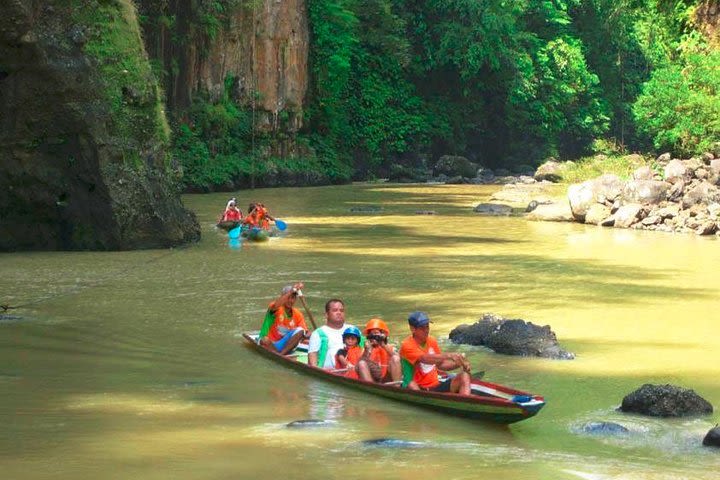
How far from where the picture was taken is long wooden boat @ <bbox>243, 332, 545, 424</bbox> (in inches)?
398

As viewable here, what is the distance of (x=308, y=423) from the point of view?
10.5 meters

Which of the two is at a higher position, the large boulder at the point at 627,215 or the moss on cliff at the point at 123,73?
the moss on cliff at the point at 123,73

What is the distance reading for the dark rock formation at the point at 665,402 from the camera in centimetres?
1087

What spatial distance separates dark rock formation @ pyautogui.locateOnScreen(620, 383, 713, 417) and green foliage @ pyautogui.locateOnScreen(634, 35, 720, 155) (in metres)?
27.8

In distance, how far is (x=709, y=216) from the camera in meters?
31.2

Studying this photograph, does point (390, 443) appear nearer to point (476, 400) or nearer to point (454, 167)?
point (476, 400)

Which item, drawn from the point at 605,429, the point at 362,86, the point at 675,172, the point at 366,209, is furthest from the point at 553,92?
the point at 605,429

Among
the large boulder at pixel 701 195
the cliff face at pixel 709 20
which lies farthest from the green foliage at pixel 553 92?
the large boulder at pixel 701 195

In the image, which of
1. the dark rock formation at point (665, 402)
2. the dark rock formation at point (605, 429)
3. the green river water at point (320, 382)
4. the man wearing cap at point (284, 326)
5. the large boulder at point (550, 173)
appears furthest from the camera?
the large boulder at point (550, 173)

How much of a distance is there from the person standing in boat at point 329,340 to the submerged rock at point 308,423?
2.01 metres

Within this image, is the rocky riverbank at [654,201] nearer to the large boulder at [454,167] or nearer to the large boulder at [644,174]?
the large boulder at [644,174]

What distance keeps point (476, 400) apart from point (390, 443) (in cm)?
98

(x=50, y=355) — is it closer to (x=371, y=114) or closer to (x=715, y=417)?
(x=715, y=417)

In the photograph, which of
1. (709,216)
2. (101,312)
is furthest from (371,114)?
(101,312)
